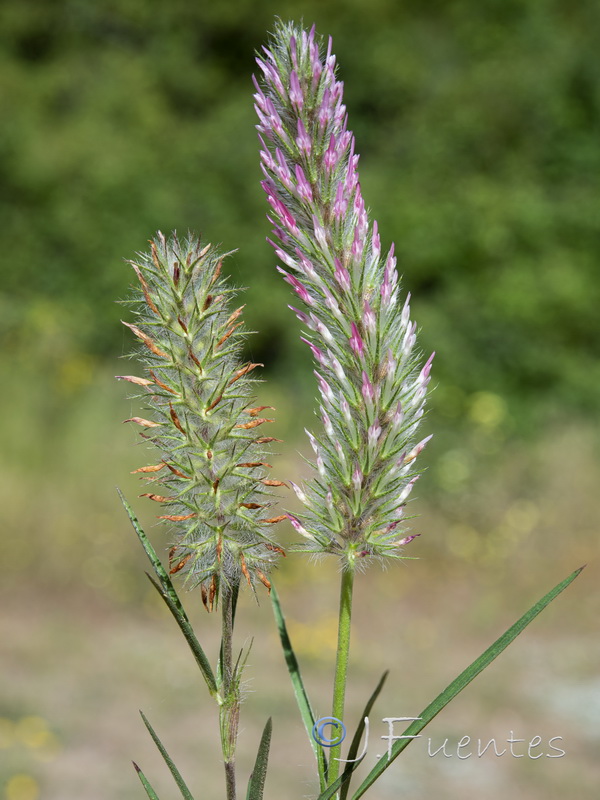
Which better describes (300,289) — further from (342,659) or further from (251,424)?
(342,659)

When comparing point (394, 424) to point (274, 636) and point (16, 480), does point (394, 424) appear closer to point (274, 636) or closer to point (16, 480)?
point (274, 636)

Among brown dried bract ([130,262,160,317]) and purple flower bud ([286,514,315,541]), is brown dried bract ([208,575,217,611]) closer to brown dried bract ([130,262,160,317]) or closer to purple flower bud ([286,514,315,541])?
purple flower bud ([286,514,315,541])

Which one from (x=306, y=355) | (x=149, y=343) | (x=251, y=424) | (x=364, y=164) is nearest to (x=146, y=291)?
(x=149, y=343)

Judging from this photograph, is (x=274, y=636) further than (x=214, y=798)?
Yes

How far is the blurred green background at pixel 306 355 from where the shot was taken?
514 cm

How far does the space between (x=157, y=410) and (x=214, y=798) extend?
3.62m

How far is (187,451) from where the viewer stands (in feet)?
2.78

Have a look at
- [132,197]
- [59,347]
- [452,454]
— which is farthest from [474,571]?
[132,197]

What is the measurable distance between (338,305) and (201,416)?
0.50 feet

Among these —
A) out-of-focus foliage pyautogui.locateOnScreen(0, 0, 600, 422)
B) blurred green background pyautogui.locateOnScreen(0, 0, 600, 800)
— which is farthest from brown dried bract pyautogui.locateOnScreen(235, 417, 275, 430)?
out-of-focus foliage pyautogui.locateOnScreen(0, 0, 600, 422)

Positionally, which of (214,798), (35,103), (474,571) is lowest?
(214,798)

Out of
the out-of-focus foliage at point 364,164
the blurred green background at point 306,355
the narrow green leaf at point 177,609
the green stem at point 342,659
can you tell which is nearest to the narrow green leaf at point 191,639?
the narrow green leaf at point 177,609

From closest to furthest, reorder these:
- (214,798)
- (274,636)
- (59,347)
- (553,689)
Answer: (214,798)
(553,689)
(274,636)
(59,347)

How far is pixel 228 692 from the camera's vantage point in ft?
2.80
